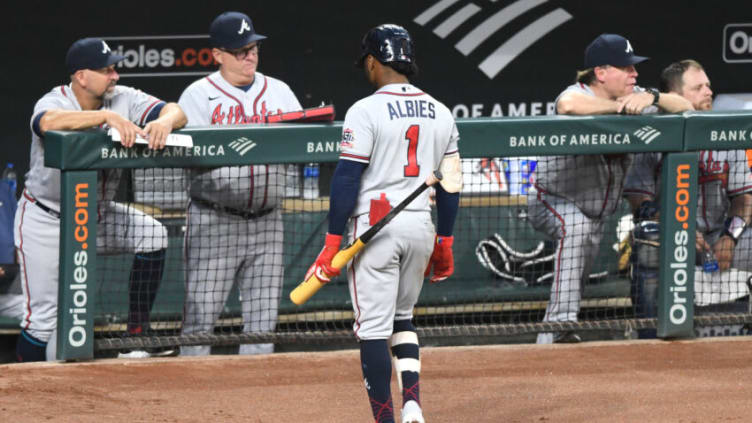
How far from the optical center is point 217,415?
15.3 ft

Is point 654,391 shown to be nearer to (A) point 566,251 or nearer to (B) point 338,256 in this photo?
(A) point 566,251

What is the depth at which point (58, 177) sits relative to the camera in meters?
5.21

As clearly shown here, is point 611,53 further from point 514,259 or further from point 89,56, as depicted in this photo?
point 89,56

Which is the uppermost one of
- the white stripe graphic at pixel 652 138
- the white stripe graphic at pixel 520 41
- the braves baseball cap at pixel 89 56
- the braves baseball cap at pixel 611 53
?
the white stripe graphic at pixel 520 41

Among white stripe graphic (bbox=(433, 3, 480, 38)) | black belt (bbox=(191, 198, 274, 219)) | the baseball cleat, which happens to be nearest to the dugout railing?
black belt (bbox=(191, 198, 274, 219))

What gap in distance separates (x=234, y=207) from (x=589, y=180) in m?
1.56

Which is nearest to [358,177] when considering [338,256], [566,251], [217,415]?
[338,256]

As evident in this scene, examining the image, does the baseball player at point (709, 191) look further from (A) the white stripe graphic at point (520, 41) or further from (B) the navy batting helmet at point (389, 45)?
(B) the navy batting helmet at point (389, 45)

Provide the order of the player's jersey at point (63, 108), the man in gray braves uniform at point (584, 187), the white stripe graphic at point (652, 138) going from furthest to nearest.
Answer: the man in gray braves uniform at point (584, 187) < the white stripe graphic at point (652, 138) < the player's jersey at point (63, 108)

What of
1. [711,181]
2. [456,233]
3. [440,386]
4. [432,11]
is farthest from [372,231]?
[432,11]

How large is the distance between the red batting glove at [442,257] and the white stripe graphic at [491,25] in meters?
2.55

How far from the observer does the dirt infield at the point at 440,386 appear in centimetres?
472

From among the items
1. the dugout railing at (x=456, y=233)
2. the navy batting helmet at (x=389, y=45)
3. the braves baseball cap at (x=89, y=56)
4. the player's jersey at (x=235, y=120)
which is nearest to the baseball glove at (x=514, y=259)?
the dugout railing at (x=456, y=233)

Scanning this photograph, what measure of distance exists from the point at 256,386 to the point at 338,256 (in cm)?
117
